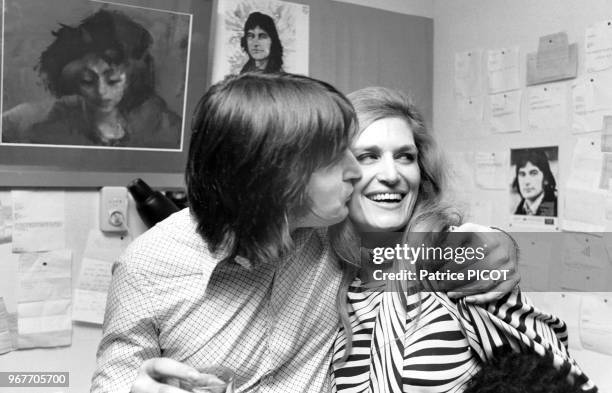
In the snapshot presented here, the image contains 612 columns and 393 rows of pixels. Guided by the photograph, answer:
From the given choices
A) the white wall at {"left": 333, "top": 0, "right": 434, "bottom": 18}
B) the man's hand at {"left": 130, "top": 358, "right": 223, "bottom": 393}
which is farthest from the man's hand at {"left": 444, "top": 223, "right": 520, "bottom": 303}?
the white wall at {"left": 333, "top": 0, "right": 434, "bottom": 18}

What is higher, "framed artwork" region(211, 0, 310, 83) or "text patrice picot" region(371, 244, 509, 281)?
"framed artwork" region(211, 0, 310, 83)

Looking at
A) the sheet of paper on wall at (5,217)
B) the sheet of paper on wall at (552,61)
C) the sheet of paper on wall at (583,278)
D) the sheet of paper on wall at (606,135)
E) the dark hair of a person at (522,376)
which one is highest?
the sheet of paper on wall at (552,61)

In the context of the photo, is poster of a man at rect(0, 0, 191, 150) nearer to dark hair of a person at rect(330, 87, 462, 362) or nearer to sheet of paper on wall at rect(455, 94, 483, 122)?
dark hair of a person at rect(330, 87, 462, 362)

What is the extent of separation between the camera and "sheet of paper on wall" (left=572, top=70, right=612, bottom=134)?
155 centimetres

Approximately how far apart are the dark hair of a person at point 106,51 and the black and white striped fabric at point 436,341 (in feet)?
2.99

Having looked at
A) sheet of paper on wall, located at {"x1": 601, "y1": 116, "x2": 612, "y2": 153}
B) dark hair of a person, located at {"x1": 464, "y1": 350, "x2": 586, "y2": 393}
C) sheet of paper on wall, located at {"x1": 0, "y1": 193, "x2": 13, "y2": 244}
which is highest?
sheet of paper on wall, located at {"x1": 601, "y1": 116, "x2": 612, "y2": 153}

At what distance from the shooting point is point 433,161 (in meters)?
1.16

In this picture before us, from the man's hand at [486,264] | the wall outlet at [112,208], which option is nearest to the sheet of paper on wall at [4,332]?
the wall outlet at [112,208]

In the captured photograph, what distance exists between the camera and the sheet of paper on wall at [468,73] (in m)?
1.95

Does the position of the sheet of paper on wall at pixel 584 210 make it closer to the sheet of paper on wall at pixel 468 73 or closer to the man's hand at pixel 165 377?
the sheet of paper on wall at pixel 468 73

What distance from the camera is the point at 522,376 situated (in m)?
0.86

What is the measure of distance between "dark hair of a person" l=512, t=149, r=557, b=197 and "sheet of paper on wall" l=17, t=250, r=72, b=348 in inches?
51.0

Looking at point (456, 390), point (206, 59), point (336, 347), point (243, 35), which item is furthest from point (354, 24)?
point (456, 390)

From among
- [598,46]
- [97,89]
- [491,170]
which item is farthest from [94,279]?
[598,46]
